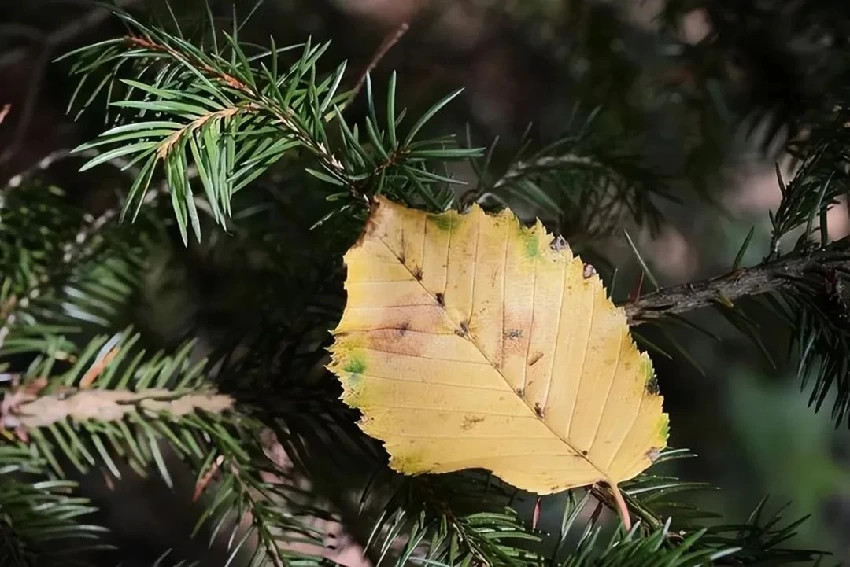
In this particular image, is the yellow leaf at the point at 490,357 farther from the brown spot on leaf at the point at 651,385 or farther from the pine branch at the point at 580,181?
the pine branch at the point at 580,181

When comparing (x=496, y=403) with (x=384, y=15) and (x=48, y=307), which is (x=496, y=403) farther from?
(x=384, y=15)

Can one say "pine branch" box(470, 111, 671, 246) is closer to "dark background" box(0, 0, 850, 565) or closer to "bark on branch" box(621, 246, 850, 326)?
"dark background" box(0, 0, 850, 565)

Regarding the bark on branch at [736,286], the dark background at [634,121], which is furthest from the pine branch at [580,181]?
the bark on branch at [736,286]

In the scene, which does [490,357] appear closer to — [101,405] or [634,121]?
[101,405]

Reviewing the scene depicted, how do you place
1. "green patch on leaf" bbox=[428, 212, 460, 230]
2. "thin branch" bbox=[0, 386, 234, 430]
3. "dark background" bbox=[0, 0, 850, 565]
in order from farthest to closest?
"dark background" bbox=[0, 0, 850, 565] → "thin branch" bbox=[0, 386, 234, 430] → "green patch on leaf" bbox=[428, 212, 460, 230]

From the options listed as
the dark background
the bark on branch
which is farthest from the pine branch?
the bark on branch

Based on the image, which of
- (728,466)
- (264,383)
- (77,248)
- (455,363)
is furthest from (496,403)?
(728,466)

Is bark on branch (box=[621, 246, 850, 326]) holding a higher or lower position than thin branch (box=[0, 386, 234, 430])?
higher
